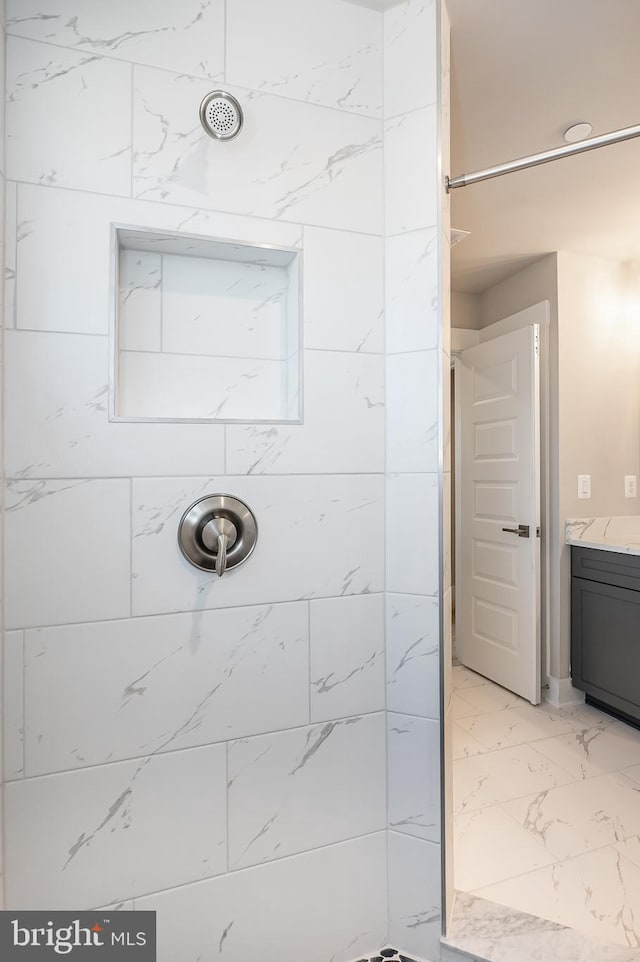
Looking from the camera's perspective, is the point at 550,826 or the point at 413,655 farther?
the point at 550,826

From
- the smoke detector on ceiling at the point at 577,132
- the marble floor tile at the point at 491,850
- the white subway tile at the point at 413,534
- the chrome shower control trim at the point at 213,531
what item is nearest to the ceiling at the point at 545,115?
the smoke detector on ceiling at the point at 577,132

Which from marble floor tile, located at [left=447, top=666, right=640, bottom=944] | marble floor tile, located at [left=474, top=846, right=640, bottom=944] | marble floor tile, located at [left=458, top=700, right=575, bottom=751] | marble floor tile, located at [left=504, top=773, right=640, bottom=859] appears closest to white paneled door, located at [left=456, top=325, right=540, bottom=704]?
marble floor tile, located at [left=458, top=700, right=575, bottom=751]

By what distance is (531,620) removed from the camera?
2.80m

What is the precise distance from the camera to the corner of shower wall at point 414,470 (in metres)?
1.29

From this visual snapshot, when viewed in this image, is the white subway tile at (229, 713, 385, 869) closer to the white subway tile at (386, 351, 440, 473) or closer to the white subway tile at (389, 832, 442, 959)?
the white subway tile at (389, 832, 442, 959)

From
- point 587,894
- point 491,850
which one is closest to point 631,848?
point 587,894

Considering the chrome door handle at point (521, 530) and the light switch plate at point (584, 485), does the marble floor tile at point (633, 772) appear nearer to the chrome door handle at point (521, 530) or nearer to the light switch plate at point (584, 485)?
Result: the chrome door handle at point (521, 530)

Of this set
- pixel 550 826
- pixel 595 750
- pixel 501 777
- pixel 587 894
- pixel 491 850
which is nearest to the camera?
pixel 587 894

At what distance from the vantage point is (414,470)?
52.1 inches

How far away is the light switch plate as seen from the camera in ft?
9.71

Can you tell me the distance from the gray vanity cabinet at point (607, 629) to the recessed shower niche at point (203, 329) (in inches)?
83.5

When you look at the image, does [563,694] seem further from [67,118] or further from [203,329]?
[67,118]

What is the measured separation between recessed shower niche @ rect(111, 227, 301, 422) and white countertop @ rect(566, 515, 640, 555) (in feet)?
7.25

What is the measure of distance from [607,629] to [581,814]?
1.00m
